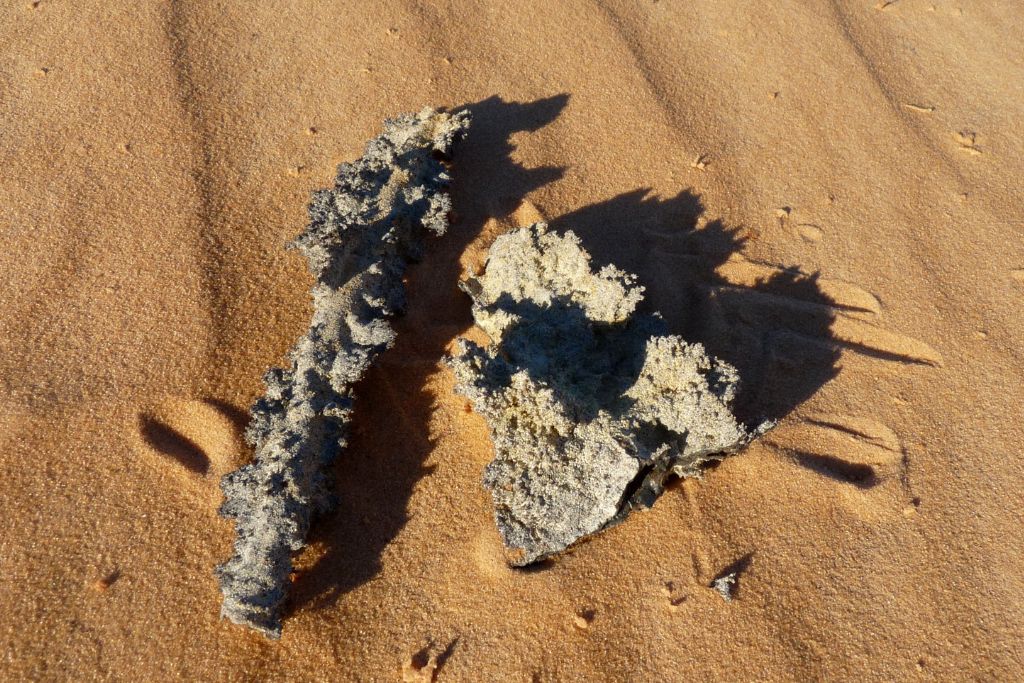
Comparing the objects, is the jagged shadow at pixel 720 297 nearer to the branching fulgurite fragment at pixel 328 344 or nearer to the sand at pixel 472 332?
the sand at pixel 472 332

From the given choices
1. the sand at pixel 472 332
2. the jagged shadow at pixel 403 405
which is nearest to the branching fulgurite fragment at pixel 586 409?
the sand at pixel 472 332

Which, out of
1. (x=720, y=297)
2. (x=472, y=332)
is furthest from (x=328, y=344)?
(x=720, y=297)

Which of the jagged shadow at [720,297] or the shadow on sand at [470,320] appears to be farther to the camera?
the jagged shadow at [720,297]

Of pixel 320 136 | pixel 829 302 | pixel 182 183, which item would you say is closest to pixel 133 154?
pixel 182 183

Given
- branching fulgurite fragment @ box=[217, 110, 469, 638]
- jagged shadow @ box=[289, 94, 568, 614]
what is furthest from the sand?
branching fulgurite fragment @ box=[217, 110, 469, 638]

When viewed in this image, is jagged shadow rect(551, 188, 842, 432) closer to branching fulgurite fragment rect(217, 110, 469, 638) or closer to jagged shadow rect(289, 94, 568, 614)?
jagged shadow rect(289, 94, 568, 614)
